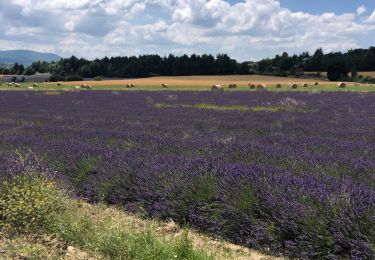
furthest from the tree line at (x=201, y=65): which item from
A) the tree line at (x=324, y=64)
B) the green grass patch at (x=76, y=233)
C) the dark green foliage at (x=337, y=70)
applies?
the green grass patch at (x=76, y=233)

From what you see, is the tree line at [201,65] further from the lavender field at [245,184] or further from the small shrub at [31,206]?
the small shrub at [31,206]

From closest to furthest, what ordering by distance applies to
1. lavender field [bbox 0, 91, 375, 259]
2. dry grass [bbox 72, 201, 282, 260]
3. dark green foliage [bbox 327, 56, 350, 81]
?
lavender field [bbox 0, 91, 375, 259] < dry grass [bbox 72, 201, 282, 260] < dark green foliage [bbox 327, 56, 350, 81]

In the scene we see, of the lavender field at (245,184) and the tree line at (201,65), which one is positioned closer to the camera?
the lavender field at (245,184)

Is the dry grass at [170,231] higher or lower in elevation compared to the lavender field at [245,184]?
lower

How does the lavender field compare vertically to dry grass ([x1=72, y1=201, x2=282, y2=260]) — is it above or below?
above

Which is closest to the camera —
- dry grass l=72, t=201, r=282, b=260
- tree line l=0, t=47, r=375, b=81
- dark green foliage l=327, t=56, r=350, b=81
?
dry grass l=72, t=201, r=282, b=260

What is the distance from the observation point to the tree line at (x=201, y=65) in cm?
9188

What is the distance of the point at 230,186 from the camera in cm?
501

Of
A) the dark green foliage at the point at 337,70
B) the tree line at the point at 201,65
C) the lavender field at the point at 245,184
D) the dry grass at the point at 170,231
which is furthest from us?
the tree line at the point at 201,65

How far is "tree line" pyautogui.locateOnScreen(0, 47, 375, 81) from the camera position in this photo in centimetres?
9188

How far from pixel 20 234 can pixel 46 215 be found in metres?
0.31

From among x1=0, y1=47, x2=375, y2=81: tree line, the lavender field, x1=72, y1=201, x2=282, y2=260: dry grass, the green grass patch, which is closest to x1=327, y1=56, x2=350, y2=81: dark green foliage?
x1=0, y1=47, x2=375, y2=81: tree line

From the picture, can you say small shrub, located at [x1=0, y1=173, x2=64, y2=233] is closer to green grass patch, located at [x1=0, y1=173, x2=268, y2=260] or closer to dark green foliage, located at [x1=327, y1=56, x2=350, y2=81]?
green grass patch, located at [x1=0, y1=173, x2=268, y2=260]

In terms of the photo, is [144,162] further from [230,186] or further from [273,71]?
[273,71]
